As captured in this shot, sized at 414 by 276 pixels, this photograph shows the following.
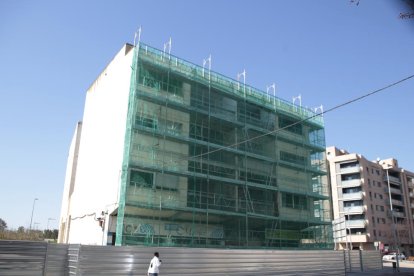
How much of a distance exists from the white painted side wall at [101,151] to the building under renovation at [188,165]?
0.10m

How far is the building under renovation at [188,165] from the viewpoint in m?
24.3

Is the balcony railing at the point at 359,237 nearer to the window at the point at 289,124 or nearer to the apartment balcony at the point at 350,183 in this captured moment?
the apartment balcony at the point at 350,183

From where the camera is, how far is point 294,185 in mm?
33719

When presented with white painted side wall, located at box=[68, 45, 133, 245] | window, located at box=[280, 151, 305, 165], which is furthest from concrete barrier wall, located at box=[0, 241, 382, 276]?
window, located at box=[280, 151, 305, 165]

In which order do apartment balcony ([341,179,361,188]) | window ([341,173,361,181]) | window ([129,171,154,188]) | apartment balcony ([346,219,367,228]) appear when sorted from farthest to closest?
window ([341,173,361,181]) < apartment balcony ([341,179,361,188]) < apartment balcony ([346,219,367,228]) < window ([129,171,154,188])

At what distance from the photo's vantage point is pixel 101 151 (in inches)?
1151

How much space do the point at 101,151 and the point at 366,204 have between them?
5024 cm

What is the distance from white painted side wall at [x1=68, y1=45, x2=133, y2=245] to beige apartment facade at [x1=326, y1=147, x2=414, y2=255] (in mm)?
43999

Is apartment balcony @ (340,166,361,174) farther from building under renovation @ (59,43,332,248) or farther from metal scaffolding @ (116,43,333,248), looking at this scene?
metal scaffolding @ (116,43,333,248)

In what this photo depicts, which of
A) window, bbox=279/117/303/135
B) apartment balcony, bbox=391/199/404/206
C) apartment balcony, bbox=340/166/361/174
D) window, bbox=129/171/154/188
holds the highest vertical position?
Result: apartment balcony, bbox=340/166/361/174

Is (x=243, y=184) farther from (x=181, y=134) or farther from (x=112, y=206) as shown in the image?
(x=112, y=206)

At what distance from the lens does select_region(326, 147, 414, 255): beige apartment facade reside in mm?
61438

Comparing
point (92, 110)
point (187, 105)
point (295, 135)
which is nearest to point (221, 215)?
point (187, 105)

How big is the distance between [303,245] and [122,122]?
1976 centimetres
